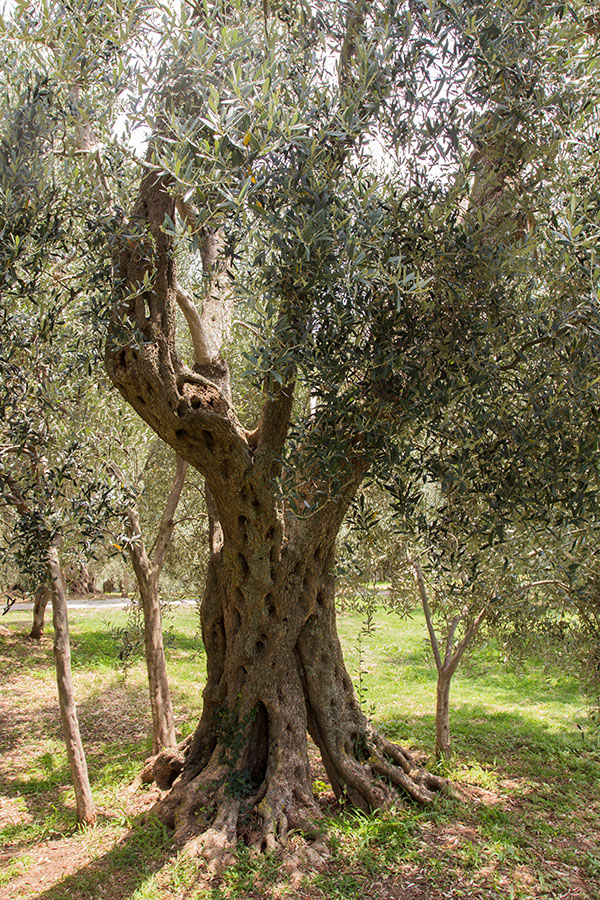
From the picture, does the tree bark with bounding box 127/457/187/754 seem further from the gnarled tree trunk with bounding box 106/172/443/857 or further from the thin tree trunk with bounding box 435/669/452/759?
the thin tree trunk with bounding box 435/669/452/759

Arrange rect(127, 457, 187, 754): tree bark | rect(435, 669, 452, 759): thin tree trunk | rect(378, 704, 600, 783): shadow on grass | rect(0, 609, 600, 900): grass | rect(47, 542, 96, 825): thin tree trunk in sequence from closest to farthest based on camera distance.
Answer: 1. rect(0, 609, 600, 900): grass
2. rect(47, 542, 96, 825): thin tree trunk
3. rect(127, 457, 187, 754): tree bark
4. rect(435, 669, 452, 759): thin tree trunk
5. rect(378, 704, 600, 783): shadow on grass

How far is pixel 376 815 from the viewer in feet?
21.8

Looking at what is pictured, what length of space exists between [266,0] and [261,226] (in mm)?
1901

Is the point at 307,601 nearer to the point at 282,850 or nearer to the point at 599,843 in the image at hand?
the point at 282,850

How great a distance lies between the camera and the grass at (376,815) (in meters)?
5.68

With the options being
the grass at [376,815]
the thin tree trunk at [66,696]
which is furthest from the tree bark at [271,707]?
the thin tree trunk at [66,696]

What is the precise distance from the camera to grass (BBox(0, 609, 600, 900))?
18.6 feet

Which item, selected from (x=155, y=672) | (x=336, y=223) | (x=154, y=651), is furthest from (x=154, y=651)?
(x=336, y=223)

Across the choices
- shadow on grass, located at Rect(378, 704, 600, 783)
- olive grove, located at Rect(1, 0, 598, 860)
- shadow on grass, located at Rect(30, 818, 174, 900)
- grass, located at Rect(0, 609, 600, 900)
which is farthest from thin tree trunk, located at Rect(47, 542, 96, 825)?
shadow on grass, located at Rect(378, 704, 600, 783)

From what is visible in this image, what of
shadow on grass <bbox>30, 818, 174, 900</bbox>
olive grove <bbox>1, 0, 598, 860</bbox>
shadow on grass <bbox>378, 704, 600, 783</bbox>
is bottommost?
shadow on grass <bbox>378, 704, 600, 783</bbox>

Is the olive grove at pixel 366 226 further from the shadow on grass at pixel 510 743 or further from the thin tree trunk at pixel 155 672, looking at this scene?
the shadow on grass at pixel 510 743

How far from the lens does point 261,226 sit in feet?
14.7

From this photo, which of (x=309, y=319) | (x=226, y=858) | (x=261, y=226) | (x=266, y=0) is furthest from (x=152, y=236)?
(x=226, y=858)

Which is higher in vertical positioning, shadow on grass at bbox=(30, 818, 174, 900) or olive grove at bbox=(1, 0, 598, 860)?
olive grove at bbox=(1, 0, 598, 860)
